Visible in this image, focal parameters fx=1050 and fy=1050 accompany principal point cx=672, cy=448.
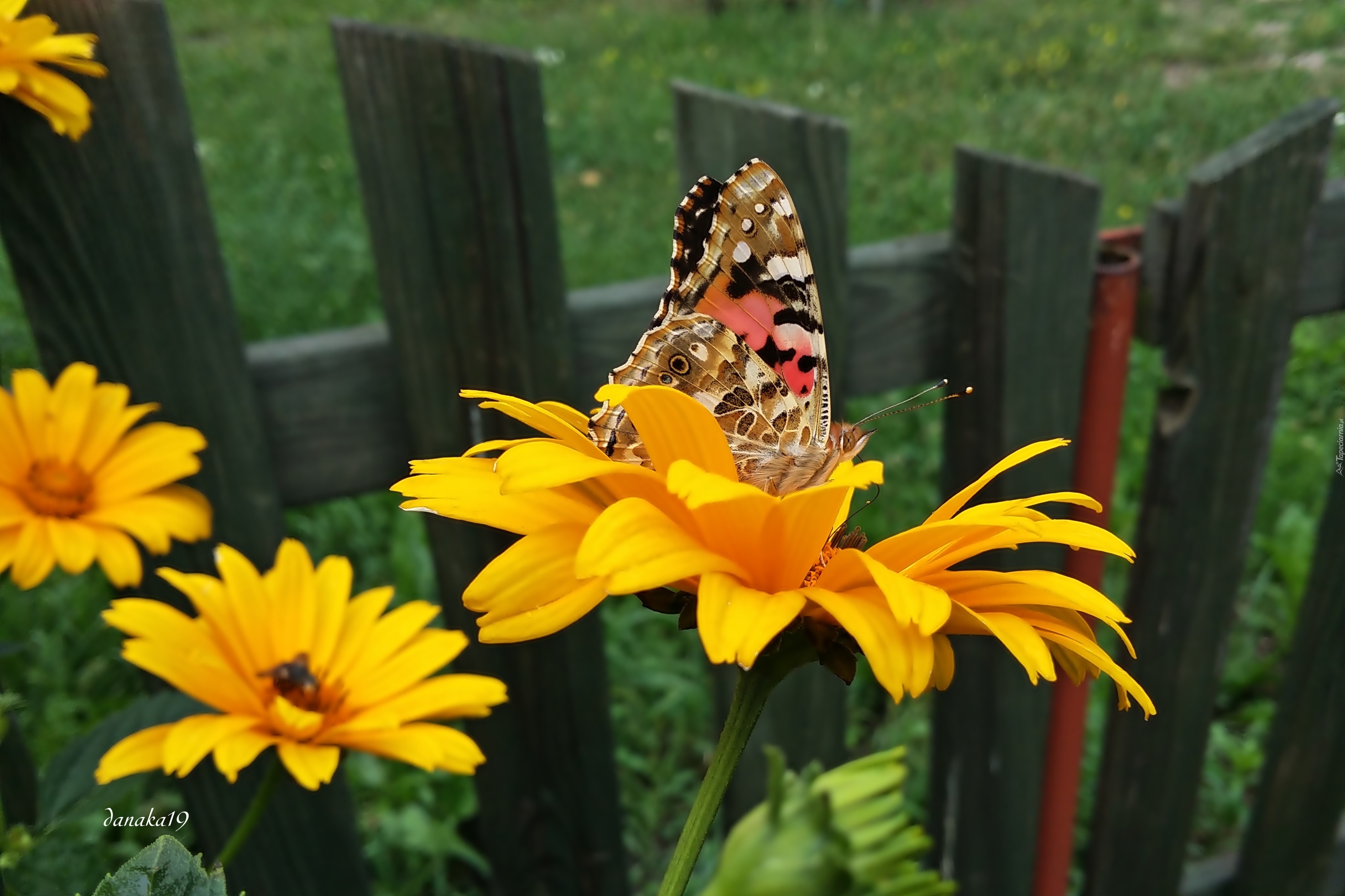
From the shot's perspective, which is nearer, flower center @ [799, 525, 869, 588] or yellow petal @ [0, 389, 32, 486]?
flower center @ [799, 525, 869, 588]

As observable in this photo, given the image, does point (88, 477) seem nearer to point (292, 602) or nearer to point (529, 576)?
point (292, 602)

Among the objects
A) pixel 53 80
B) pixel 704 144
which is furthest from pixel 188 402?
pixel 704 144

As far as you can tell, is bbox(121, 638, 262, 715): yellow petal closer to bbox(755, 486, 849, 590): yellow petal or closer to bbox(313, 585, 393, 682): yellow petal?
bbox(313, 585, 393, 682): yellow petal

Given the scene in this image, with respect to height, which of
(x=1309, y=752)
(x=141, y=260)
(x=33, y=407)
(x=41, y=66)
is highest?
(x=41, y=66)

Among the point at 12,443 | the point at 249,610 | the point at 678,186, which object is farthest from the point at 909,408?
the point at 678,186

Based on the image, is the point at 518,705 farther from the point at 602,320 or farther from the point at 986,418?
the point at 986,418

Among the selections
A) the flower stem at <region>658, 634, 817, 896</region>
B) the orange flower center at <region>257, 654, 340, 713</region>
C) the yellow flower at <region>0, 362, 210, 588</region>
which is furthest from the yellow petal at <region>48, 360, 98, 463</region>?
the flower stem at <region>658, 634, 817, 896</region>
